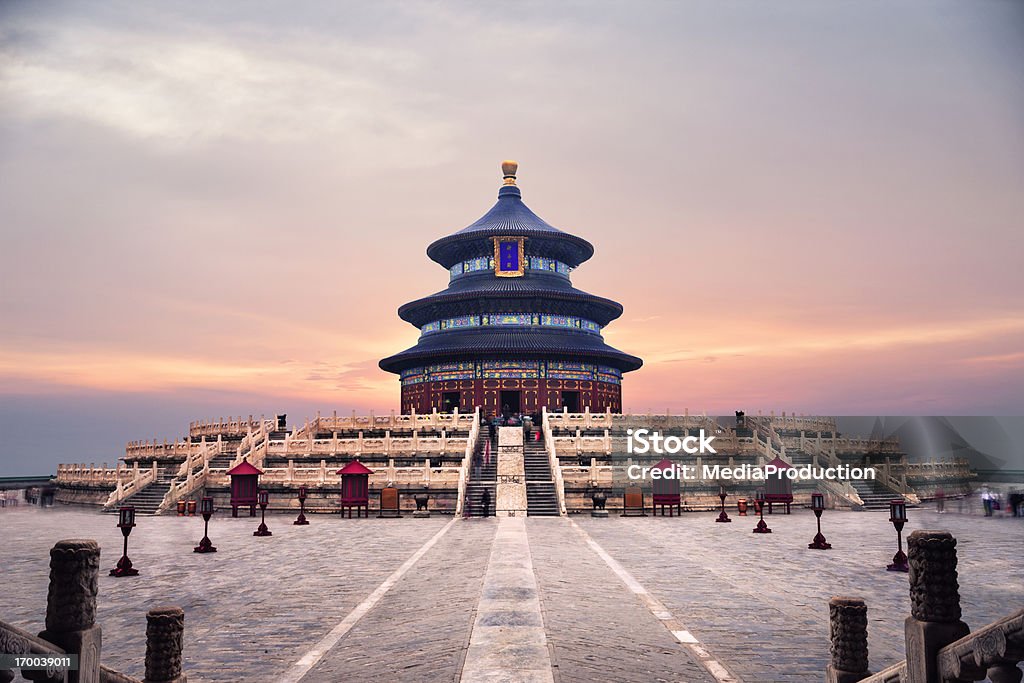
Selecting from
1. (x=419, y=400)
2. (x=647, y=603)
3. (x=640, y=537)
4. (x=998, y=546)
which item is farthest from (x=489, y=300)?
(x=647, y=603)

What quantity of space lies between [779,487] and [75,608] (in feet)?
98.9

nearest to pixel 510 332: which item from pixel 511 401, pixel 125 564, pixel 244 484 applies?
pixel 511 401

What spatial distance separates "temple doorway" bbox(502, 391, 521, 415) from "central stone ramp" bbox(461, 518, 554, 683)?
38.2 metres

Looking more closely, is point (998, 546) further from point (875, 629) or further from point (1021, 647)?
point (1021, 647)

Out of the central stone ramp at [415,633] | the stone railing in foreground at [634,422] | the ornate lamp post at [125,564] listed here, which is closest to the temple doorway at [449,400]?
the stone railing in foreground at [634,422]

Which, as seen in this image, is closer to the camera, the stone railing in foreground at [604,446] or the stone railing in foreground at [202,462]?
the stone railing in foreground at [202,462]

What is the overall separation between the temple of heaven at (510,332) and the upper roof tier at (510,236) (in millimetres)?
86

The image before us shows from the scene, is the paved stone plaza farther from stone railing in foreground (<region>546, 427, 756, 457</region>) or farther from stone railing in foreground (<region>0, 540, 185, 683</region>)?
stone railing in foreground (<region>546, 427, 756, 457</region>)

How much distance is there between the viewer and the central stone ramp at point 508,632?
739 cm

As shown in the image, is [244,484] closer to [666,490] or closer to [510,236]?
[666,490]

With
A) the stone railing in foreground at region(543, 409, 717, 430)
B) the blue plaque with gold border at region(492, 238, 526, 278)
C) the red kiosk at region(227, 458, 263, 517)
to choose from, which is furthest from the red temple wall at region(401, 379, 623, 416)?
the red kiosk at region(227, 458, 263, 517)

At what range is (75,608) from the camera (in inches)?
201

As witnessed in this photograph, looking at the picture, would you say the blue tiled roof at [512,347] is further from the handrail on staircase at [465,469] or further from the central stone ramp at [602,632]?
the central stone ramp at [602,632]

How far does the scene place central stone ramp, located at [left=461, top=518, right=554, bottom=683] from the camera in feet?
24.3
